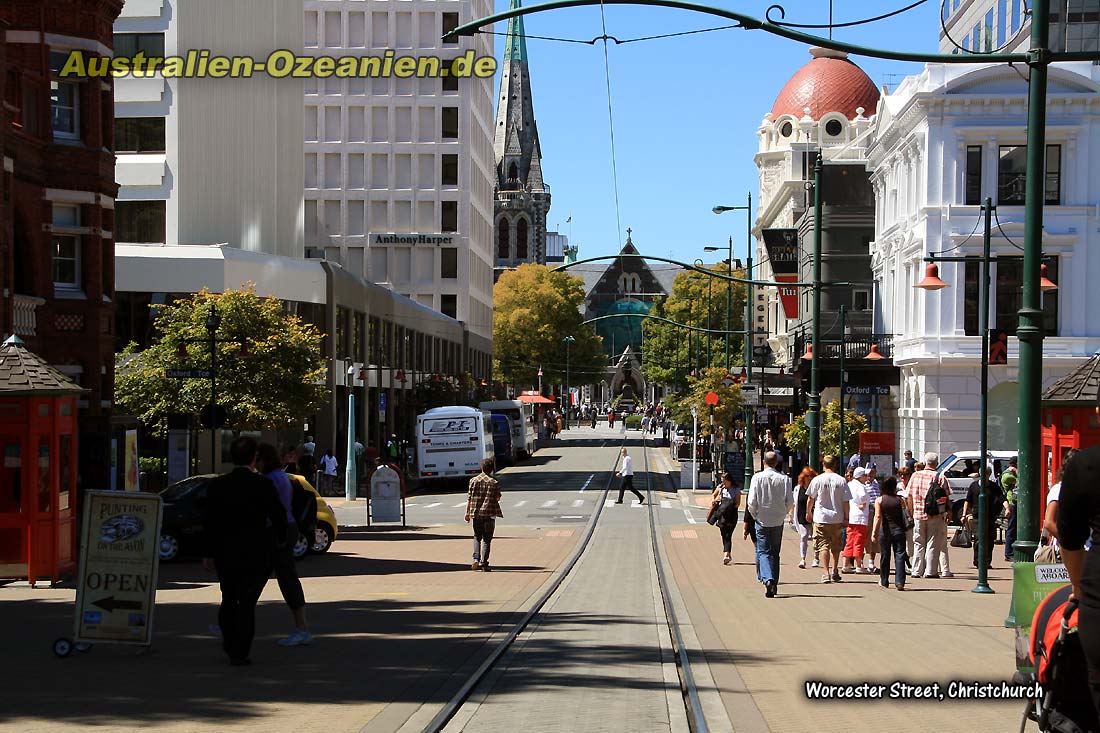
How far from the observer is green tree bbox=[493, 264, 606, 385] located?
119 meters

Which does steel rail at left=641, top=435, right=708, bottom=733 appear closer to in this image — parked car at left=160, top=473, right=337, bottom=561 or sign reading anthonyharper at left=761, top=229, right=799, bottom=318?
parked car at left=160, top=473, right=337, bottom=561

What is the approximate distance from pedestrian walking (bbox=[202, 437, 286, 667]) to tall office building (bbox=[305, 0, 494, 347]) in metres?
76.1

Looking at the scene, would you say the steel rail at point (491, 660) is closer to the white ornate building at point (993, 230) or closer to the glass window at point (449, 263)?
the white ornate building at point (993, 230)

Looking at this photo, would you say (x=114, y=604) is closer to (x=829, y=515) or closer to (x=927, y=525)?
(x=829, y=515)

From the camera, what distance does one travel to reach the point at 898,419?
49062 millimetres

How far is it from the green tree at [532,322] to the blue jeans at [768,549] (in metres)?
98.8

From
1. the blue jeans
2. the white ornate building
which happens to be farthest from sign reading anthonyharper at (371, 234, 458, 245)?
the blue jeans

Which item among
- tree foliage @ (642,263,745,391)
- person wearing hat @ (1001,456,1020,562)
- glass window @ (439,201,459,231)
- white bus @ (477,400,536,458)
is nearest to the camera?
person wearing hat @ (1001,456,1020,562)

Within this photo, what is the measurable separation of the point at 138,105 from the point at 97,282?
2895 centimetres

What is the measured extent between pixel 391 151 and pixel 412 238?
545 cm

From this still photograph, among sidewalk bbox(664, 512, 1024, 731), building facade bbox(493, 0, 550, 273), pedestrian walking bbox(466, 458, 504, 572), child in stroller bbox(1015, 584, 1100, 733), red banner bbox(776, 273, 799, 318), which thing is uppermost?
building facade bbox(493, 0, 550, 273)

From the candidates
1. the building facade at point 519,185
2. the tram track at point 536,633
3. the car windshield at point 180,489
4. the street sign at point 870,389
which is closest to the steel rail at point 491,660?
the tram track at point 536,633

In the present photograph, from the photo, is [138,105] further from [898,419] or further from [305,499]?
[305,499]

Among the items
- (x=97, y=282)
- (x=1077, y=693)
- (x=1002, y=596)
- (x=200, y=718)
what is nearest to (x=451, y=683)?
(x=200, y=718)
